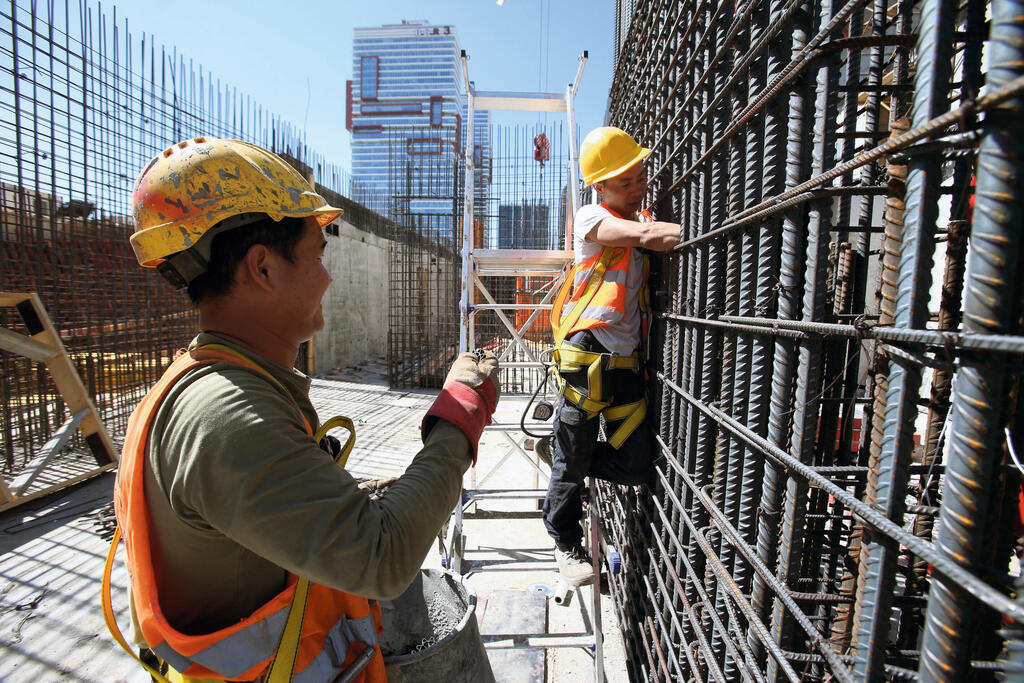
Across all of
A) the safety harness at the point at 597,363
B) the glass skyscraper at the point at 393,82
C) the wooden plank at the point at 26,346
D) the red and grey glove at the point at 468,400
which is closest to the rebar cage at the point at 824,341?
the safety harness at the point at 597,363

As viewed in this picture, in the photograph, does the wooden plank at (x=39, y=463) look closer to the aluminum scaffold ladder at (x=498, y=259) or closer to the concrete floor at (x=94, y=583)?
the concrete floor at (x=94, y=583)

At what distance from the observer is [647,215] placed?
258 centimetres

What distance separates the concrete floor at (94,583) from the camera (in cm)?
313

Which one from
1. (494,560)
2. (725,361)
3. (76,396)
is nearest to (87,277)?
(76,396)

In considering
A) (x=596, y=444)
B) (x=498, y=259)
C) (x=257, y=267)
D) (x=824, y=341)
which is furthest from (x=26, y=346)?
(x=824, y=341)

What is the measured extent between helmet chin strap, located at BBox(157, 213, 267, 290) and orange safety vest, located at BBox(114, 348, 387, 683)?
0.21 metres

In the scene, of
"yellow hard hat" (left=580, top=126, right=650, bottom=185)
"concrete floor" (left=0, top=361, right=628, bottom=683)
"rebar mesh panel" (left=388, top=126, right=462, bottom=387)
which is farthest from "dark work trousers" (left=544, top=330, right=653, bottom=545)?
"rebar mesh panel" (left=388, top=126, right=462, bottom=387)

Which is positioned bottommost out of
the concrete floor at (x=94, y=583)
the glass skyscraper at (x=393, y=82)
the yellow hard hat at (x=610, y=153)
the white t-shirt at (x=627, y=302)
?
the concrete floor at (x=94, y=583)

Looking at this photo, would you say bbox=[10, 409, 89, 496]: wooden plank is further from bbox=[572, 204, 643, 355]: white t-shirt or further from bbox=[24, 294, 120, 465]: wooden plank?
bbox=[572, 204, 643, 355]: white t-shirt

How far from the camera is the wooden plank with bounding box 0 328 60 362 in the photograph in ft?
16.5

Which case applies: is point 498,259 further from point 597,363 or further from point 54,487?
point 54,487

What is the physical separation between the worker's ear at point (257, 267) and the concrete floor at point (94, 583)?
9.29 feet

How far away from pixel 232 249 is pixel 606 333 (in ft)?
5.47

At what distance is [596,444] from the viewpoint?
2.63m
